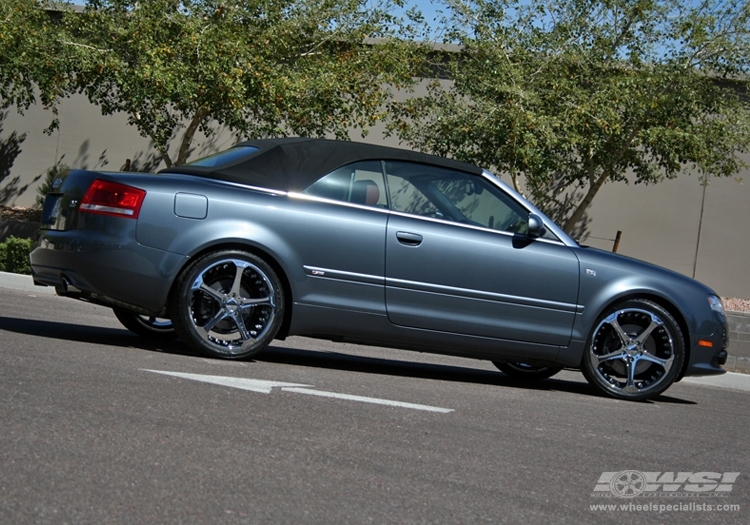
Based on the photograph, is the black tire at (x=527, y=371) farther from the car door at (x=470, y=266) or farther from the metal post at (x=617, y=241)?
the metal post at (x=617, y=241)

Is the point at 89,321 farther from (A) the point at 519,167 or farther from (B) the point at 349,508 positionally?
(A) the point at 519,167

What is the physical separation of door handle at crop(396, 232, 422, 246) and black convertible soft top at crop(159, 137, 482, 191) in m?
0.62

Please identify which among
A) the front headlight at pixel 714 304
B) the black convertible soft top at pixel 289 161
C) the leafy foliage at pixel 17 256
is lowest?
the leafy foliage at pixel 17 256

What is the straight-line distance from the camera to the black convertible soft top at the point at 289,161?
22.2 feet

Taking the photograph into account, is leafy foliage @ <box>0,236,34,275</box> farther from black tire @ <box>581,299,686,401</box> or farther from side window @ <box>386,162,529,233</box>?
black tire @ <box>581,299,686,401</box>

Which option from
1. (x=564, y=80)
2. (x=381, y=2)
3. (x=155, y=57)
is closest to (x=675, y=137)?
(x=564, y=80)

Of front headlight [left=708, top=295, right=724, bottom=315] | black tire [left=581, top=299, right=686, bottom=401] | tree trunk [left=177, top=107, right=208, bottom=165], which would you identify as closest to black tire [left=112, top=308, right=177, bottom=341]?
black tire [left=581, top=299, right=686, bottom=401]

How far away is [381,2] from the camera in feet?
59.7

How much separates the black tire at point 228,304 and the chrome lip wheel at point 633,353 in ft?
7.80

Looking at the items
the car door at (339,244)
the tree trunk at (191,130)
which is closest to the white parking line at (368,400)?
the car door at (339,244)

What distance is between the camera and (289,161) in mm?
6902

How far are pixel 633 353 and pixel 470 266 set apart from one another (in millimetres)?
1438
